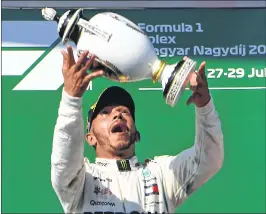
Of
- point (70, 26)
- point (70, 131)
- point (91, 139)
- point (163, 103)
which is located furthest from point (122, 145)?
point (163, 103)

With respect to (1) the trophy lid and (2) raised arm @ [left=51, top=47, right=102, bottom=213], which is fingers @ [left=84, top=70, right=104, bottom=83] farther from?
(1) the trophy lid

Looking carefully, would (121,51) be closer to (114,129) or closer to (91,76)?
(91,76)

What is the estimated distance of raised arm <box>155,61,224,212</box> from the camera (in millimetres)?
2723

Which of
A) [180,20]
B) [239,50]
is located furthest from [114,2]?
[239,50]

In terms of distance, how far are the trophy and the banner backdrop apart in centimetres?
110

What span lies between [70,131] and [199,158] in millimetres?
410

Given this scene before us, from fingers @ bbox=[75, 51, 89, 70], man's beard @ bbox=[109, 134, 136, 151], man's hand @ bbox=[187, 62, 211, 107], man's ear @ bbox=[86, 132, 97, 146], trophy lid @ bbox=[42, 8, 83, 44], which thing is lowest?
man's beard @ bbox=[109, 134, 136, 151]

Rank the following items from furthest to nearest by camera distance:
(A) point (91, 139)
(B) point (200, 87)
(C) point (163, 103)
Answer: (C) point (163, 103)
(A) point (91, 139)
(B) point (200, 87)

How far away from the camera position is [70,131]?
260cm

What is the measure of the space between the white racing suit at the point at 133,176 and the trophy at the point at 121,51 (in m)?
0.15

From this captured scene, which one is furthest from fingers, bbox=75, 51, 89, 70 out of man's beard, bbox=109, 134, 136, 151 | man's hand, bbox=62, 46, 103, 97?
man's beard, bbox=109, 134, 136, 151

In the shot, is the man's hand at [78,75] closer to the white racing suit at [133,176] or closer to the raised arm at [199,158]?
the white racing suit at [133,176]

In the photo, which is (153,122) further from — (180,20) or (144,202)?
(144,202)

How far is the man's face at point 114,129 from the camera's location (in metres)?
2.83
